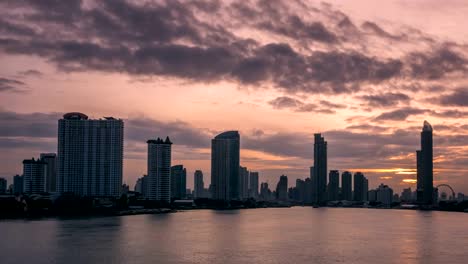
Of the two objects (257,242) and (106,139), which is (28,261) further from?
(106,139)

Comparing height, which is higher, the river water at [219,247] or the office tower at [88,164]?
the office tower at [88,164]

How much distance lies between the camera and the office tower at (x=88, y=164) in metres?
196

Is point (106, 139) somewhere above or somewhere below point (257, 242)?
above

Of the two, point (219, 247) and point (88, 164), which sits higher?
point (88, 164)

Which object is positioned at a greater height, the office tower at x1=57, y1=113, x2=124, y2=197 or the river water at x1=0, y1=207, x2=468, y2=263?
the office tower at x1=57, y1=113, x2=124, y2=197

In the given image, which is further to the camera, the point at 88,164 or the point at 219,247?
the point at 88,164

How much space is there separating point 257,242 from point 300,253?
12.3m

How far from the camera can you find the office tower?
195500 mm

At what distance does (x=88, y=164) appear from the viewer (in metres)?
197

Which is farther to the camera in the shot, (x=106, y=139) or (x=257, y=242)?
(x=106, y=139)

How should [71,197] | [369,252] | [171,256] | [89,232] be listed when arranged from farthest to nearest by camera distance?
1. [71,197]
2. [89,232]
3. [369,252]
4. [171,256]

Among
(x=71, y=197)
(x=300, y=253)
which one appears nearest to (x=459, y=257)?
(x=300, y=253)

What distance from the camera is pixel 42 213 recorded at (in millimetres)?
139000

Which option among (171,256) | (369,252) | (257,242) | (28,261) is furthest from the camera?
(257,242)
